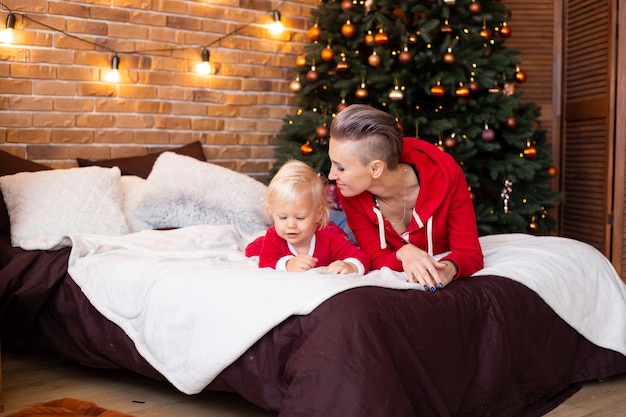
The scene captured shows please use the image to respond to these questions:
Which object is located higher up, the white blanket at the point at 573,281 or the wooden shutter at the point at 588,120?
the wooden shutter at the point at 588,120

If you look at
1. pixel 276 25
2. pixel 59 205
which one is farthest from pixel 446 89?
pixel 59 205

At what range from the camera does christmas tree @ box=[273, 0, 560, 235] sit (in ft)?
13.0

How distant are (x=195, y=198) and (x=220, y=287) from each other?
132 cm

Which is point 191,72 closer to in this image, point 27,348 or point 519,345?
point 27,348

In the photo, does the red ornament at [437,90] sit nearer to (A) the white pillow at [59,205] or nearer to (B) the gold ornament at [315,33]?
(B) the gold ornament at [315,33]

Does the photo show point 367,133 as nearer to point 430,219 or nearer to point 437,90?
point 430,219

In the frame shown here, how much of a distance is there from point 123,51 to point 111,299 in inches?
74.0

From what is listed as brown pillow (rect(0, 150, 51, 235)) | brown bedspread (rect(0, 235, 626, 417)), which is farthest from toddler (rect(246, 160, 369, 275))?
brown pillow (rect(0, 150, 51, 235))

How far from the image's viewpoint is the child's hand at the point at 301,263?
93.7 inches

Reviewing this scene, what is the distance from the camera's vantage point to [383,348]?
1.87m

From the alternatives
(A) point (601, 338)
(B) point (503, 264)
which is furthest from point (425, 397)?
(A) point (601, 338)

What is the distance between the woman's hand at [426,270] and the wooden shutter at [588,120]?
2597 millimetres

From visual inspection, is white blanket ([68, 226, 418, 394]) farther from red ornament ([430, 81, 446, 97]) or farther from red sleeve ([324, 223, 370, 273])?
red ornament ([430, 81, 446, 97])

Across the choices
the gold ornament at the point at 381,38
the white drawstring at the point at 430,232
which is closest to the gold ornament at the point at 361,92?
the gold ornament at the point at 381,38
